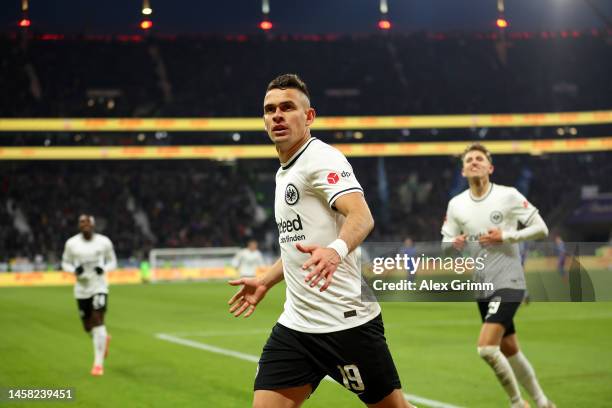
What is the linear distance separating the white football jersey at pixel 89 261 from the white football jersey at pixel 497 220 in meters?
6.58

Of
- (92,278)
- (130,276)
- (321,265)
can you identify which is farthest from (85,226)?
(130,276)

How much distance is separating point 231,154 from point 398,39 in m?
16.2

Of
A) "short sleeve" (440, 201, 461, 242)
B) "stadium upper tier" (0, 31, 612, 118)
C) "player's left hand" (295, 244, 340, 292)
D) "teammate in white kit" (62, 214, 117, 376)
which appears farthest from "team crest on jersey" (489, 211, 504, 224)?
"stadium upper tier" (0, 31, 612, 118)

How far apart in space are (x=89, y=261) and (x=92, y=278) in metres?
0.31

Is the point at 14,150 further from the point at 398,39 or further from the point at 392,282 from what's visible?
the point at 392,282

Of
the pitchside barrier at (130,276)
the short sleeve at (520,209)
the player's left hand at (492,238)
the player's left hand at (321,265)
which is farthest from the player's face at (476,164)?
the pitchside barrier at (130,276)

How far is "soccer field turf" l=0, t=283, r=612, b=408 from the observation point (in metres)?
10.5

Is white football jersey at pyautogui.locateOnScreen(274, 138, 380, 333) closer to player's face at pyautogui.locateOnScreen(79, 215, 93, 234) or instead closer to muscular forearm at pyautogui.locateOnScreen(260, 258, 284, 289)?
muscular forearm at pyautogui.locateOnScreen(260, 258, 284, 289)

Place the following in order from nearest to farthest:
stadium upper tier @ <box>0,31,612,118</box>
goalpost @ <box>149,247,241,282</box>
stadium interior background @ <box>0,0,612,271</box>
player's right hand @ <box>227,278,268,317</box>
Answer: player's right hand @ <box>227,278,268,317</box> < goalpost @ <box>149,247,241,282</box> < stadium interior background @ <box>0,0,612,271</box> < stadium upper tier @ <box>0,31,612,118</box>

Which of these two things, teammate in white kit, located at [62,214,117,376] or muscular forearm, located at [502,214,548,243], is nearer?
muscular forearm, located at [502,214,548,243]

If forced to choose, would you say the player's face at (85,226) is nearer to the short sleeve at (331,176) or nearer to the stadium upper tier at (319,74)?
the short sleeve at (331,176)

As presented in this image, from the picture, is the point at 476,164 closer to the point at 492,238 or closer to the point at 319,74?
the point at 492,238

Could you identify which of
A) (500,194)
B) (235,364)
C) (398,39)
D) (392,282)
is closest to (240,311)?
(392,282)

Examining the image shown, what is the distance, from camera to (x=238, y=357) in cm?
1420
